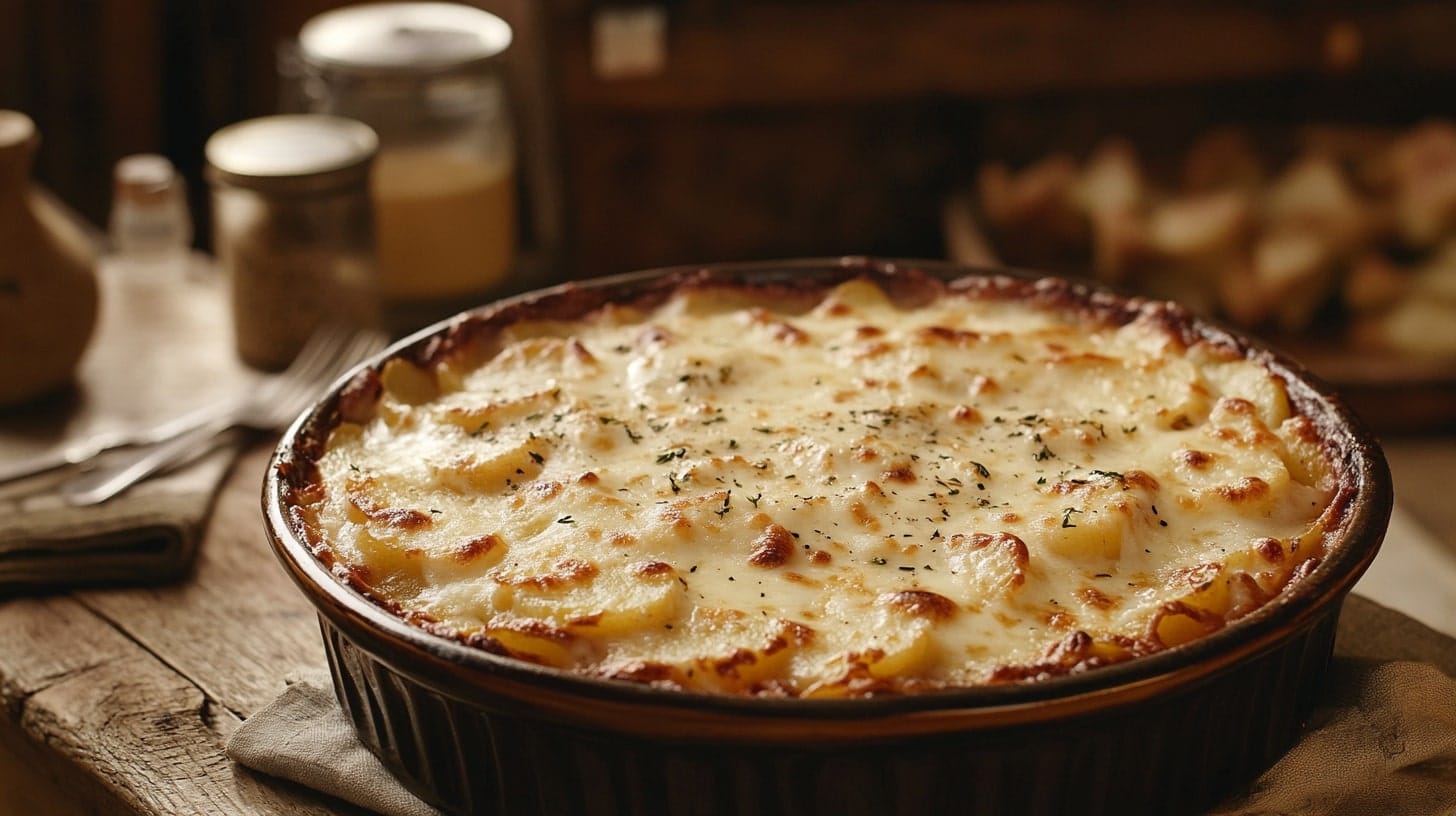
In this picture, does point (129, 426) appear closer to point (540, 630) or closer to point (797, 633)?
point (540, 630)

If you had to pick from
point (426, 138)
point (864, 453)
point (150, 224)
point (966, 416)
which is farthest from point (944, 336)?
point (150, 224)

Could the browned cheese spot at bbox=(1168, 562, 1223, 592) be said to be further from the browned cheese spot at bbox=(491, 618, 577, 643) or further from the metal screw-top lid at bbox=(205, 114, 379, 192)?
the metal screw-top lid at bbox=(205, 114, 379, 192)

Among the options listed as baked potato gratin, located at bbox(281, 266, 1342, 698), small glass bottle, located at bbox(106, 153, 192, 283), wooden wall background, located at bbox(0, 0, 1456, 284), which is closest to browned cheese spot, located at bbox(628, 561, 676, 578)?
baked potato gratin, located at bbox(281, 266, 1342, 698)

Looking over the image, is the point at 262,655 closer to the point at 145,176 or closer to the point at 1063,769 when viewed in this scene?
the point at 1063,769

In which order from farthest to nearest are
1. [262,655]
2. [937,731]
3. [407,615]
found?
[262,655] → [407,615] → [937,731]

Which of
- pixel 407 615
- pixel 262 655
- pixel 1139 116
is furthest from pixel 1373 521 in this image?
pixel 1139 116

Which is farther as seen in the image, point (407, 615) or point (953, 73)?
point (953, 73)
